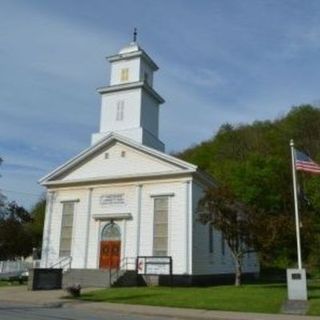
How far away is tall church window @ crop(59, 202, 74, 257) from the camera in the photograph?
38.7 metres

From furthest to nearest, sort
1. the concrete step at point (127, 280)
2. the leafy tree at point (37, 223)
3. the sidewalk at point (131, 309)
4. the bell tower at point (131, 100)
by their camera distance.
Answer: the leafy tree at point (37, 223) < the bell tower at point (131, 100) < the concrete step at point (127, 280) < the sidewalk at point (131, 309)

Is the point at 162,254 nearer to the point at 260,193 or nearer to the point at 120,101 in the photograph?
the point at 120,101

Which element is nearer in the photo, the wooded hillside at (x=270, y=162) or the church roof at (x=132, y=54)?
the church roof at (x=132, y=54)

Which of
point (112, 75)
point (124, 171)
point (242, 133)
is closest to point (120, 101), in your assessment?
point (112, 75)

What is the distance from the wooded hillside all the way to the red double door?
17.6 meters

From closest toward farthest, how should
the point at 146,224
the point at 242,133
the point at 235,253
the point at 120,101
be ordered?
the point at 235,253, the point at 146,224, the point at 120,101, the point at 242,133

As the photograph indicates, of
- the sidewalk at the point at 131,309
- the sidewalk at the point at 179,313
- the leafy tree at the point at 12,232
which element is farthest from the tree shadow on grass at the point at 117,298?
the leafy tree at the point at 12,232

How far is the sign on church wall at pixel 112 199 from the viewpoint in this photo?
37938 millimetres

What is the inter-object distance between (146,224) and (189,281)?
15.7 ft

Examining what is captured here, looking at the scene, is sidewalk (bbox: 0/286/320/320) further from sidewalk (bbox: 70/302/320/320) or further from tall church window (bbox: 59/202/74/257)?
tall church window (bbox: 59/202/74/257)

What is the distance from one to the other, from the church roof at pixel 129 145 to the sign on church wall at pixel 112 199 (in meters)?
1.30

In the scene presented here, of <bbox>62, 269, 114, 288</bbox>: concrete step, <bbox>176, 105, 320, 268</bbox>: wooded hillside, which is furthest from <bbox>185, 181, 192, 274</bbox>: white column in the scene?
<bbox>176, 105, 320, 268</bbox>: wooded hillside

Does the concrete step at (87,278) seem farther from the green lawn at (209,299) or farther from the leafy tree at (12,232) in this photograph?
the leafy tree at (12,232)

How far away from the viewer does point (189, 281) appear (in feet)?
112
